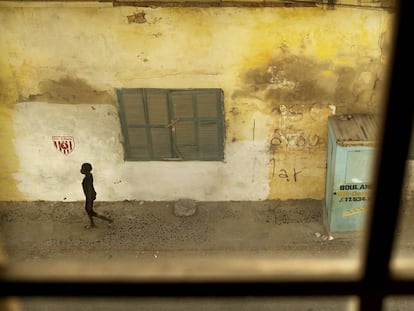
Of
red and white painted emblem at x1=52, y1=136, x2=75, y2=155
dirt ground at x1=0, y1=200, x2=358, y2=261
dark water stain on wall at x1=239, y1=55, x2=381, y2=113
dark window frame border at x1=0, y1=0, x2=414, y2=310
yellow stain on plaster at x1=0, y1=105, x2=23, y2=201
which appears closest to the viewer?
dark window frame border at x1=0, y1=0, x2=414, y2=310

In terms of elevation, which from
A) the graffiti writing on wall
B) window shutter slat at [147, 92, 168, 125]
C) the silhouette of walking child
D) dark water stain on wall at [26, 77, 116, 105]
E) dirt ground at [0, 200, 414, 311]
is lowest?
dirt ground at [0, 200, 414, 311]

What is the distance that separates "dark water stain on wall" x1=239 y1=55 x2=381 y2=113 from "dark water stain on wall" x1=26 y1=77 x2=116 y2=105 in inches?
76.8

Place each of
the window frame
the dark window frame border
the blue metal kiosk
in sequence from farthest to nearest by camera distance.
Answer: the window frame, the blue metal kiosk, the dark window frame border

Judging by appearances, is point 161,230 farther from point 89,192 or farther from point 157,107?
point 157,107

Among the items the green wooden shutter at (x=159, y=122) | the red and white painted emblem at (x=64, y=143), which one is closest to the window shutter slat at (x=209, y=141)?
the green wooden shutter at (x=159, y=122)

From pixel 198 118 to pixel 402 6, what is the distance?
5.85m

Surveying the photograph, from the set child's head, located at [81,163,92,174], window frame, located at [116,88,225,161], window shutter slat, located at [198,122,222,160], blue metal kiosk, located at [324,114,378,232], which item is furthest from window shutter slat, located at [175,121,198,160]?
blue metal kiosk, located at [324,114,378,232]

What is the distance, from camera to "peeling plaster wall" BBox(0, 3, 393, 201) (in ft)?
20.1

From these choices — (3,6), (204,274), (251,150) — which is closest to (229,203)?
(251,150)

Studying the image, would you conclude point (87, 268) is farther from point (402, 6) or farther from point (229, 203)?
point (229, 203)

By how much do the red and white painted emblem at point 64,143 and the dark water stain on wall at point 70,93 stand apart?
545 millimetres

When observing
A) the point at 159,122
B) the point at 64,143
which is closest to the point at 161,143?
the point at 159,122

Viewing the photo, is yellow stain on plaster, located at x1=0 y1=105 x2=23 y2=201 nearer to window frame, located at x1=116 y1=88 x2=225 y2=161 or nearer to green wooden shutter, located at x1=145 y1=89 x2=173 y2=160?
window frame, located at x1=116 y1=88 x2=225 y2=161

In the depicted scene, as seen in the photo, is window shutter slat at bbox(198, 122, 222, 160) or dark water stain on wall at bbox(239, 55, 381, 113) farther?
window shutter slat at bbox(198, 122, 222, 160)
